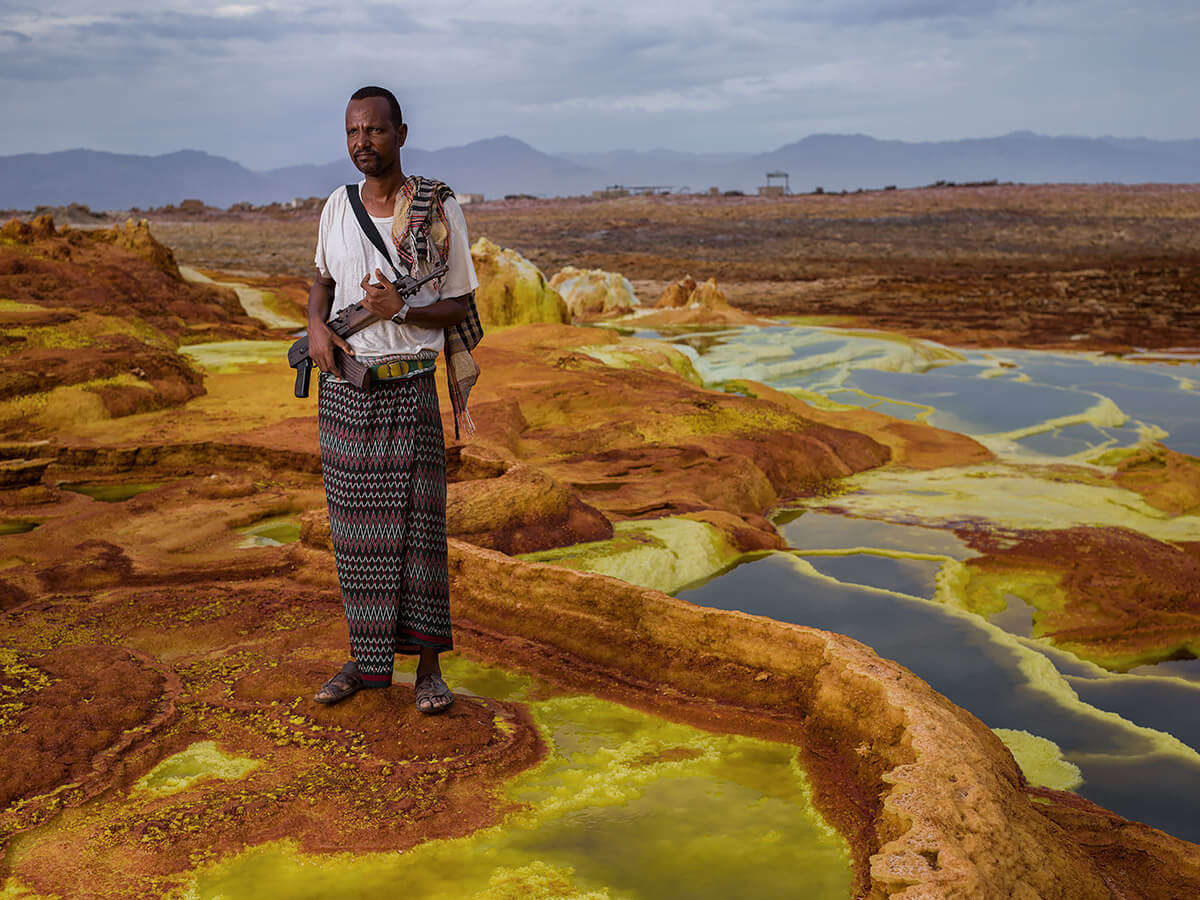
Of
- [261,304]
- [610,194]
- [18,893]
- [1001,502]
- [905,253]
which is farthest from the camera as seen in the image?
[610,194]

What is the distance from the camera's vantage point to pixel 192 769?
9.11ft

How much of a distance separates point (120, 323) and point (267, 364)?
1.43 meters

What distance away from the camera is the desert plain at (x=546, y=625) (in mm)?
2426

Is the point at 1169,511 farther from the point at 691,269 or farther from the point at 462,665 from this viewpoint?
the point at 691,269

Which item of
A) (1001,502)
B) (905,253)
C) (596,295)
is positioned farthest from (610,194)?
(1001,502)

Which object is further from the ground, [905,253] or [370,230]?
[370,230]

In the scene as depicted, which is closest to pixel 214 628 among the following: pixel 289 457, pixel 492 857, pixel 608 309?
pixel 492 857

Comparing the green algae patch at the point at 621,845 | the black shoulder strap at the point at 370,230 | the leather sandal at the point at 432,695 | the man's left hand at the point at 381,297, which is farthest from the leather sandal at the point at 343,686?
the black shoulder strap at the point at 370,230

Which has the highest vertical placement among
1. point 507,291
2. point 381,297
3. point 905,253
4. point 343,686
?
point 381,297

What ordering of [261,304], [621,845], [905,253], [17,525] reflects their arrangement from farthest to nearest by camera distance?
[905,253]
[261,304]
[17,525]
[621,845]

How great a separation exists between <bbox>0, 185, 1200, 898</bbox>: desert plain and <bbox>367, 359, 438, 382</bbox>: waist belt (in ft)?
3.00

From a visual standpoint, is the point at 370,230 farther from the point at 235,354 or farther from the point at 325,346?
the point at 235,354

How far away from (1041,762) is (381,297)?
260cm

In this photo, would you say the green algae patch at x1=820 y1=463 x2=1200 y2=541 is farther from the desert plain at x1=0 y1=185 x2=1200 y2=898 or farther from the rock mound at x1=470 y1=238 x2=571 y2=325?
the rock mound at x1=470 y1=238 x2=571 y2=325
